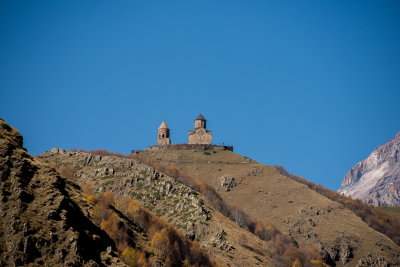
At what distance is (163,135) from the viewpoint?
111562mm

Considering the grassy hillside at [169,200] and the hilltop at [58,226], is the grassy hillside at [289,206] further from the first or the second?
the hilltop at [58,226]

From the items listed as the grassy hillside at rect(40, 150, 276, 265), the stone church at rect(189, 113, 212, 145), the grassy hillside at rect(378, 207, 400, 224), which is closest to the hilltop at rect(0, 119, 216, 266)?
the grassy hillside at rect(40, 150, 276, 265)

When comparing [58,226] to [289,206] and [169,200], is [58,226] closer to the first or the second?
[169,200]

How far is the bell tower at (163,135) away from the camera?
362ft

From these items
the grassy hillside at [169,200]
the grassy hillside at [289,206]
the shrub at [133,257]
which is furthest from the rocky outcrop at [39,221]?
the grassy hillside at [289,206]

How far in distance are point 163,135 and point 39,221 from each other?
244 ft

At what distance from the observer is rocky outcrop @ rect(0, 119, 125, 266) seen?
115ft

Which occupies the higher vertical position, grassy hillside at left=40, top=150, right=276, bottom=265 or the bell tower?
the bell tower

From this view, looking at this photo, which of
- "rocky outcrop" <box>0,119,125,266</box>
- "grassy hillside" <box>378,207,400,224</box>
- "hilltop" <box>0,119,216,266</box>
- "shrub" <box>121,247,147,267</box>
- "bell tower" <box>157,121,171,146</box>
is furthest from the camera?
"bell tower" <box>157,121,171,146</box>

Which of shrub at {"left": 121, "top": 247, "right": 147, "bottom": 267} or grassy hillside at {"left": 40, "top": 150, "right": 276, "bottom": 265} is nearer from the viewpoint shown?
shrub at {"left": 121, "top": 247, "right": 147, "bottom": 267}

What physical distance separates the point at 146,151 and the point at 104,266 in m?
67.7

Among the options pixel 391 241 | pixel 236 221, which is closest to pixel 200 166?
pixel 236 221

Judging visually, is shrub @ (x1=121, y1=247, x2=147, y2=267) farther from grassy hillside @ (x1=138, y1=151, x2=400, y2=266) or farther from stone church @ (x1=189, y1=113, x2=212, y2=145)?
stone church @ (x1=189, y1=113, x2=212, y2=145)

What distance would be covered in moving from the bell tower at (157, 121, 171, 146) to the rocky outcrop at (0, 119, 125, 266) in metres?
66.3
